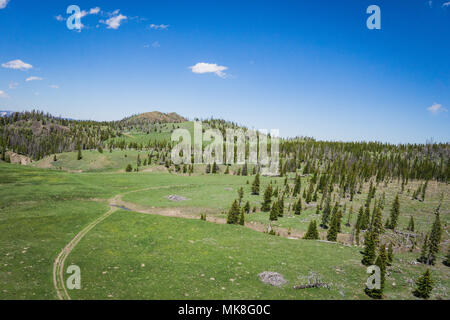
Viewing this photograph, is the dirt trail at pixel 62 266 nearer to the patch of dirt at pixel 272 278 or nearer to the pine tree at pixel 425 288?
the patch of dirt at pixel 272 278

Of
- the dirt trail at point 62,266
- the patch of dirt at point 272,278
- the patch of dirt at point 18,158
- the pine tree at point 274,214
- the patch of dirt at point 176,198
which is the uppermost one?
the patch of dirt at point 18,158

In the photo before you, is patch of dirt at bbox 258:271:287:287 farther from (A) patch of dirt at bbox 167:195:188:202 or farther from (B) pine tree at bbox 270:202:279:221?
(A) patch of dirt at bbox 167:195:188:202

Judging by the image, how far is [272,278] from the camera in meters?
28.5

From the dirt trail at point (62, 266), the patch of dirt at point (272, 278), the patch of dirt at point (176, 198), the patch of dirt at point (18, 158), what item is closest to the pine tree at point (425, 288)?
the patch of dirt at point (272, 278)

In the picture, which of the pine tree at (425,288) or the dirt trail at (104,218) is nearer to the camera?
the dirt trail at (104,218)

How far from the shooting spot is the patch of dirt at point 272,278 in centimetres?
2773

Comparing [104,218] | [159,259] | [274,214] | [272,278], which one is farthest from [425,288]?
[104,218]

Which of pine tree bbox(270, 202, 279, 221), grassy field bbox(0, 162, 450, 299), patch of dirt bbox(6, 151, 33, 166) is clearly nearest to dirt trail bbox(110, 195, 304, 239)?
pine tree bbox(270, 202, 279, 221)

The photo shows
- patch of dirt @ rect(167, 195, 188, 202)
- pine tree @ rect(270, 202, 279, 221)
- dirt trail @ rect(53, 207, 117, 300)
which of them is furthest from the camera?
patch of dirt @ rect(167, 195, 188, 202)

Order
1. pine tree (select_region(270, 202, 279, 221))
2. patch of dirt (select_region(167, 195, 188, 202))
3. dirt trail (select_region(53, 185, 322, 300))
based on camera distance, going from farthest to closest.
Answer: patch of dirt (select_region(167, 195, 188, 202)) < pine tree (select_region(270, 202, 279, 221)) < dirt trail (select_region(53, 185, 322, 300))

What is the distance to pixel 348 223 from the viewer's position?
242 ft

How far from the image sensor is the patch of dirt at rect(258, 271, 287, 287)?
27.7 m
